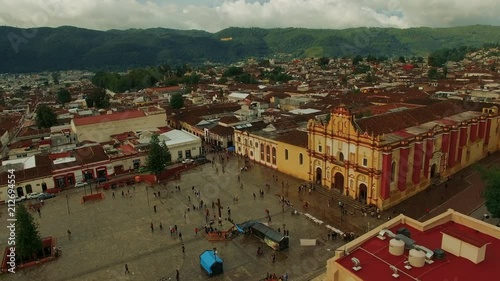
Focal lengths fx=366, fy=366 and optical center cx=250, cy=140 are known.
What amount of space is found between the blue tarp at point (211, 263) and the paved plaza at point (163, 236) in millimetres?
591

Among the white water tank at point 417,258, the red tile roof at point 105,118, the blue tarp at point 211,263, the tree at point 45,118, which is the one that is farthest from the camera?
the tree at point 45,118

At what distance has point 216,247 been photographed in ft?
91.1

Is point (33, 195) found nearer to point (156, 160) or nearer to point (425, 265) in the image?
point (156, 160)

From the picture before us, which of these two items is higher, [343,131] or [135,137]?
[343,131]

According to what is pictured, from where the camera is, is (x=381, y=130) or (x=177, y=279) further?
(x=381, y=130)

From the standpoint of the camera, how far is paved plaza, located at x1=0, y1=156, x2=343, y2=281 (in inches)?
979

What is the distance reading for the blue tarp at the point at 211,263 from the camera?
78.1 ft

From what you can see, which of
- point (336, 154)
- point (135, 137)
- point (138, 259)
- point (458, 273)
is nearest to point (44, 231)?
point (138, 259)

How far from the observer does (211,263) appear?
23828mm

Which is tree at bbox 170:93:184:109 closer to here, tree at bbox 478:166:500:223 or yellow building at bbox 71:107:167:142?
yellow building at bbox 71:107:167:142

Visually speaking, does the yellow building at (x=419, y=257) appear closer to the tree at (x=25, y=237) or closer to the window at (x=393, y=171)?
the window at (x=393, y=171)

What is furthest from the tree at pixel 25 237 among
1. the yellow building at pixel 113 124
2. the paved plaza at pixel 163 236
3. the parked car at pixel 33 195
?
the yellow building at pixel 113 124

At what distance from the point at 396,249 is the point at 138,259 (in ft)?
60.4

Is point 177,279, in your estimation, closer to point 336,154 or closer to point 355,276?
point 355,276
